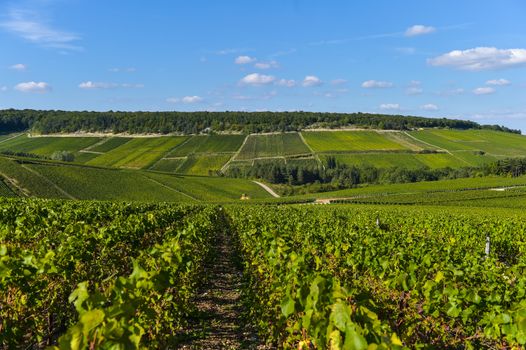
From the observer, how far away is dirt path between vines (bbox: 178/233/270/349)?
29.1 ft

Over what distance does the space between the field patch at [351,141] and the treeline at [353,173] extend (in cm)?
1799

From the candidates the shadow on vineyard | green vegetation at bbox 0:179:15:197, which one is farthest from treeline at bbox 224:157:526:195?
the shadow on vineyard

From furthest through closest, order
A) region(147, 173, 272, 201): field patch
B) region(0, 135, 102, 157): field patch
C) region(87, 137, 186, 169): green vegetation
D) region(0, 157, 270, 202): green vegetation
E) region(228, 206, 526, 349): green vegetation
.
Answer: region(0, 135, 102, 157): field patch
region(87, 137, 186, 169): green vegetation
region(147, 173, 272, 201): field patch
region(0, 157, 270, 202): green vegetation
region(228, 206, 526, 349): green vegetation

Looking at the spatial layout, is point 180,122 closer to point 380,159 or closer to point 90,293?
point 380,159

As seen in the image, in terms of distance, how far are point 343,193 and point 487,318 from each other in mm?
74599

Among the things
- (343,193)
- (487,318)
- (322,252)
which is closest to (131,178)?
(343,193)

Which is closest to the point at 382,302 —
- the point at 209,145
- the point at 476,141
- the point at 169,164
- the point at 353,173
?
the point at 353,173

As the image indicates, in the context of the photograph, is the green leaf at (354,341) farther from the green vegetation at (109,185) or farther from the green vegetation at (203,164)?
the green vegetation at (203,164)

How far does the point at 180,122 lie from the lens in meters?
157

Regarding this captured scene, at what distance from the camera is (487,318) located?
6109 millimetres

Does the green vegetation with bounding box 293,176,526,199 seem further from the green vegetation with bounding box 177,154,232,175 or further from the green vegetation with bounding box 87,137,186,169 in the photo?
the green vegetation with bounding box 87,137,186,169

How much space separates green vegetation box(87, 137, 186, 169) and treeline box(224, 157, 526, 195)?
23126 mm

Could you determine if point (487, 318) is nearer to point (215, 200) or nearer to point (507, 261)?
point (507, 261)

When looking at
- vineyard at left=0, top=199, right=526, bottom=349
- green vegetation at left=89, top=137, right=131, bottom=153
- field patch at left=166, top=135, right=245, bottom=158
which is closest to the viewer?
vineyard at left=0, top=199, right=526, bottom=349
